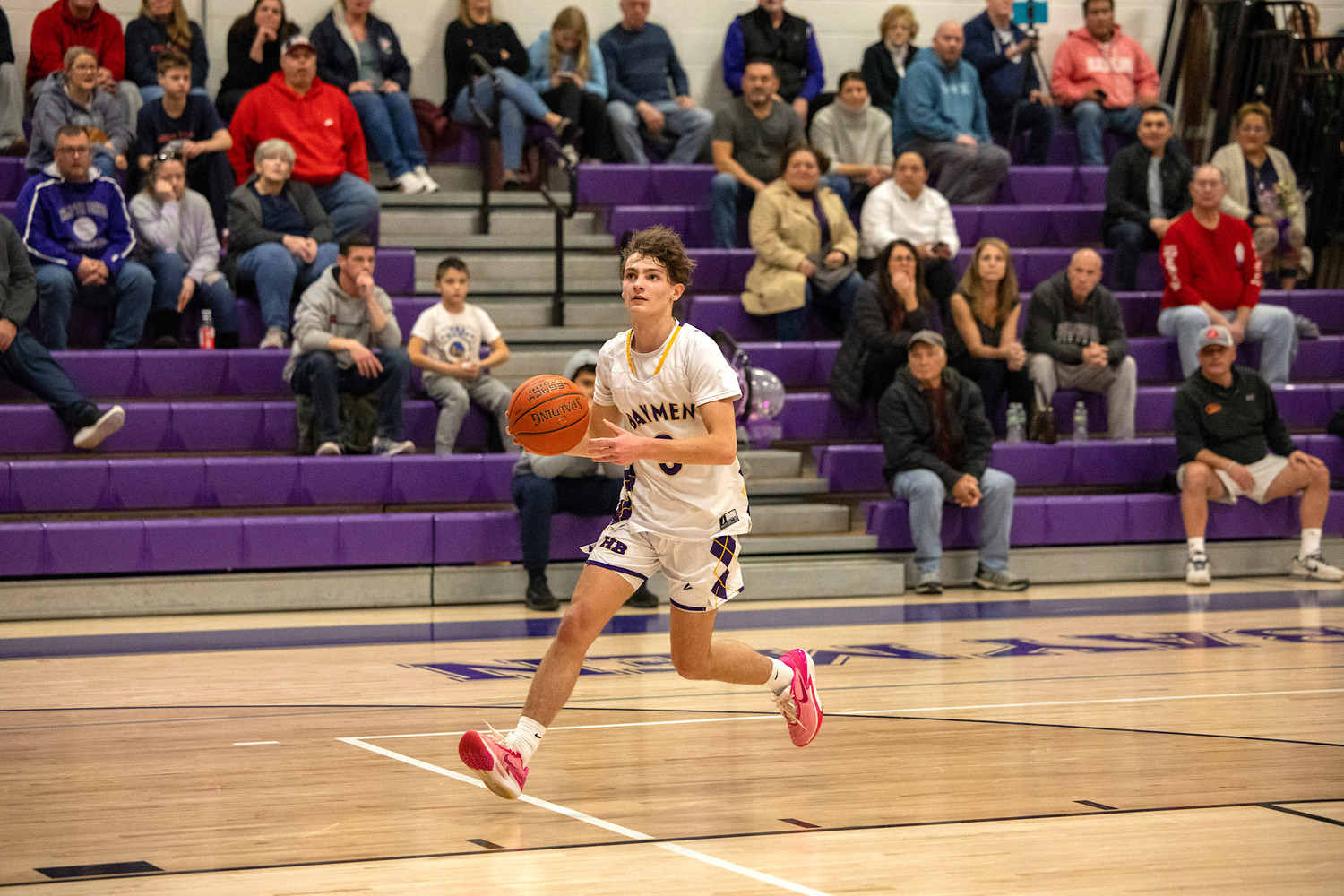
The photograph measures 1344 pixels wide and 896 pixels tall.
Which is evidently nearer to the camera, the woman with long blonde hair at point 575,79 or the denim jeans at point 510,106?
the denim jeans at point 510,106

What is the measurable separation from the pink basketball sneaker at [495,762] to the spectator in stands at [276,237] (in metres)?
5.51

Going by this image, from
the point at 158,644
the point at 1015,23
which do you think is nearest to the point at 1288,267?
the point at 1015,23

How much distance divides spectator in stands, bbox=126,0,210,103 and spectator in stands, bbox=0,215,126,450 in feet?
7.42

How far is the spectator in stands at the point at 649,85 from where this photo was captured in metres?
11.1

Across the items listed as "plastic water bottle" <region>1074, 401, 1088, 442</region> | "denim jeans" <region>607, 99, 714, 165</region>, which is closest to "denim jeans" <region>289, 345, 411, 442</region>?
"denim jeans" <region>607, 99, 714, 165</region>

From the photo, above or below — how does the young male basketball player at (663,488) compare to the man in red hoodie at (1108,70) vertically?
below

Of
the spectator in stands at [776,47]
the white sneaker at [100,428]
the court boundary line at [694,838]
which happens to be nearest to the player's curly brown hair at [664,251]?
the court boundary line at [694,838]

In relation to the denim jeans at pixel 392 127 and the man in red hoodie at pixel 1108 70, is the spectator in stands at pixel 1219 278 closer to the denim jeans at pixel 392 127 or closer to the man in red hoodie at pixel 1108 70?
the man in red hoodie at pixel 1108 70

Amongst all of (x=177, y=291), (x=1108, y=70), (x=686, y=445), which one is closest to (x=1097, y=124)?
(x=1108, y=70)

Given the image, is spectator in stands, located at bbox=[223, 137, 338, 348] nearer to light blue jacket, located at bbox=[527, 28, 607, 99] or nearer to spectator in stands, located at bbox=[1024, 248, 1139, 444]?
light blue jacket, located at bbox=[527, 28, 607, 99]

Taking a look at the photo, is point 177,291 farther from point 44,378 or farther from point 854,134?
point 854,134

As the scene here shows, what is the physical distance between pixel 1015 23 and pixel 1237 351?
3.58 metres

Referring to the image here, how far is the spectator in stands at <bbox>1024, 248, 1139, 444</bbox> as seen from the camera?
9.27m

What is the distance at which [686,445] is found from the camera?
3941mm
